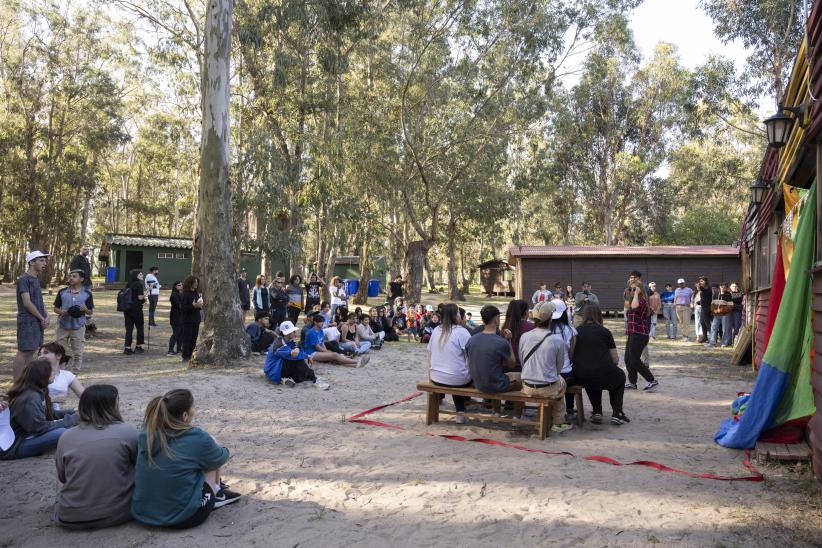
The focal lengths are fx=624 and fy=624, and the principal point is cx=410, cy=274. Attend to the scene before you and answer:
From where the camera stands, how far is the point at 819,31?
521cm

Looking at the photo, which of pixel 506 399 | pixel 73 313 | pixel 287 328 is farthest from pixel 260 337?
pixel 506 399

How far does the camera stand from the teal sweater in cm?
389

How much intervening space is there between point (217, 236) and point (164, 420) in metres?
6.99

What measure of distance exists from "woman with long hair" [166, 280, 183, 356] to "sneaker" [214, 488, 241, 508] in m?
7.32

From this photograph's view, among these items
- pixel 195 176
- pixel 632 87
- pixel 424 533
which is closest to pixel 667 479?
pixel 424 533

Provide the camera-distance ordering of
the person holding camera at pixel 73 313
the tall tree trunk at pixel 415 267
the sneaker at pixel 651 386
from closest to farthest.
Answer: the person holding camera at pixel 73 313 < the sneaker at pixel 651 386 < the tall tree trunk at pixel 415 267

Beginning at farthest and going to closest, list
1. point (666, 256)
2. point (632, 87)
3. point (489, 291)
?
1. point (489, 291)
2. point (632, 87)
3. point (666, 256)

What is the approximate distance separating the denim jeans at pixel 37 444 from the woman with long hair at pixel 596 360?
5074 millimetres

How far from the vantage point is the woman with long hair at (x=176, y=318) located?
11.5 meters

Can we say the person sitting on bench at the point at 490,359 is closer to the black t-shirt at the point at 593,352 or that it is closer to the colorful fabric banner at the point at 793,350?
the black t-shirt at the point at 593,352

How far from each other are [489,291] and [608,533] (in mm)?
39811

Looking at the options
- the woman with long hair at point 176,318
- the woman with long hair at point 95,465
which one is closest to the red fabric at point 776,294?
the woman with long hair at point 95,465

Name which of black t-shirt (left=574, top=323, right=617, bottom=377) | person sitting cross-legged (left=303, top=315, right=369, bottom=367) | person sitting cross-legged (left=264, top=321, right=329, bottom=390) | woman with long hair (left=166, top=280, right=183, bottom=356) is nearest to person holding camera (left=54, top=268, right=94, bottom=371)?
woman with long hair (left=166, top=280, right=183, bottom=356)

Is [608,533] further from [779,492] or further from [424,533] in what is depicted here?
[779,492]
